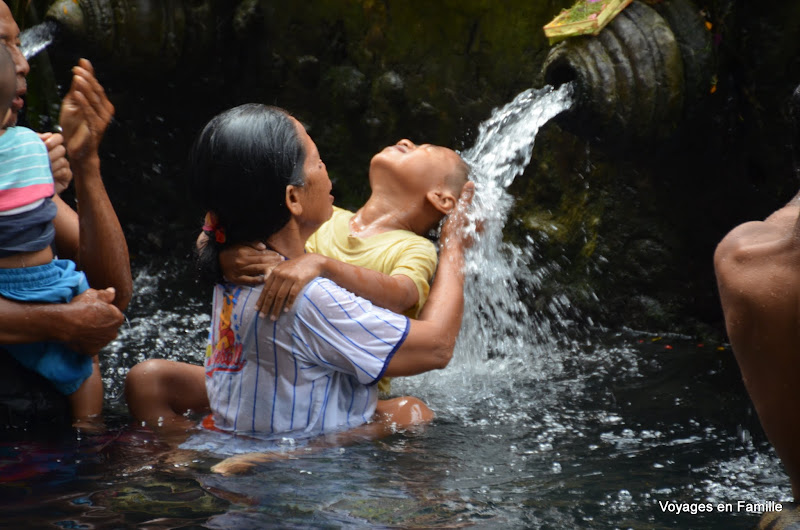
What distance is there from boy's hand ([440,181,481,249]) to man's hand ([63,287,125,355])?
45.2 inches

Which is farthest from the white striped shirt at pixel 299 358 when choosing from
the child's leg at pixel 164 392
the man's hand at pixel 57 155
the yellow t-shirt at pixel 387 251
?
the man's hand at pixel 57 155

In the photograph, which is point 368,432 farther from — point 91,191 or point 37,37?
point 37,37

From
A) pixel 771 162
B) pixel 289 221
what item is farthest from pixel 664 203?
pixel 289 221

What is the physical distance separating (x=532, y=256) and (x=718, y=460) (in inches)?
A: 83.2

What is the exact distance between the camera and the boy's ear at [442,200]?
3.48m

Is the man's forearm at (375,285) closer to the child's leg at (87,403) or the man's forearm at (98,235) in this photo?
the man's forearm at (98,235)

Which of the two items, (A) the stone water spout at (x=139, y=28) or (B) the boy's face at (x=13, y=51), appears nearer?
(B) the boy's face at (x=13, y=51)

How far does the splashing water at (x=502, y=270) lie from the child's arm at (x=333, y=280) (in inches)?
19.8

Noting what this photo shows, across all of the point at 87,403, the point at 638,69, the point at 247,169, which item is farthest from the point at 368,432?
the point at 638,69

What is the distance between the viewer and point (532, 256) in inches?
190

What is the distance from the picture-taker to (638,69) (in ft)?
12.6

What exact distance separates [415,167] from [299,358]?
3.73ft

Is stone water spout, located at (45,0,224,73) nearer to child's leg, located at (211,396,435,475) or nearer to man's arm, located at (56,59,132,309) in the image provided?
man's arm, located at (56,59,132,309)

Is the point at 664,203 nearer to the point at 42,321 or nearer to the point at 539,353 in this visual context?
the point at 539,353
